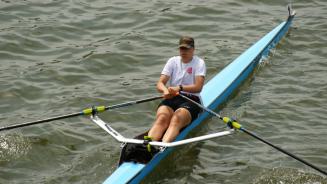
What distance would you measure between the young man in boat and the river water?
1.84 feet

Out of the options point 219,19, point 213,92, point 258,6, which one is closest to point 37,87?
point 213,92

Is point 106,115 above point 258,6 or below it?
below

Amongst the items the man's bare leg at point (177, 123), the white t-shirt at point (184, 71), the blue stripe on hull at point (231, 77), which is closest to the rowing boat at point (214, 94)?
the blue stripe on hull at point (231, 77)

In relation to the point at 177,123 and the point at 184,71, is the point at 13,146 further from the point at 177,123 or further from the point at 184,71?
the point at 184,71

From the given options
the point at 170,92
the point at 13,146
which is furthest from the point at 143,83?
the point at 13,146

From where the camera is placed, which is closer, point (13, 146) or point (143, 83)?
point (13, 146)

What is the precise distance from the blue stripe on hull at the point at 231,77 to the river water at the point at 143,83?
8.7 inches

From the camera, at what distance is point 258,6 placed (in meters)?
16.3

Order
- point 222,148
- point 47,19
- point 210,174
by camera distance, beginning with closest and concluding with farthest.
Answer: point 210,174 < point 222,148 < point 47,19

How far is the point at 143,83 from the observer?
12.2m

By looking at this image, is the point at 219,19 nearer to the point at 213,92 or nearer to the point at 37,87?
the point at 213,92

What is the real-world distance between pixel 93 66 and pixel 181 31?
2.94 m

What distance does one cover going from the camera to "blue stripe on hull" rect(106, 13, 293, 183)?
395 inches

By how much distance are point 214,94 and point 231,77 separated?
84 centimetres
